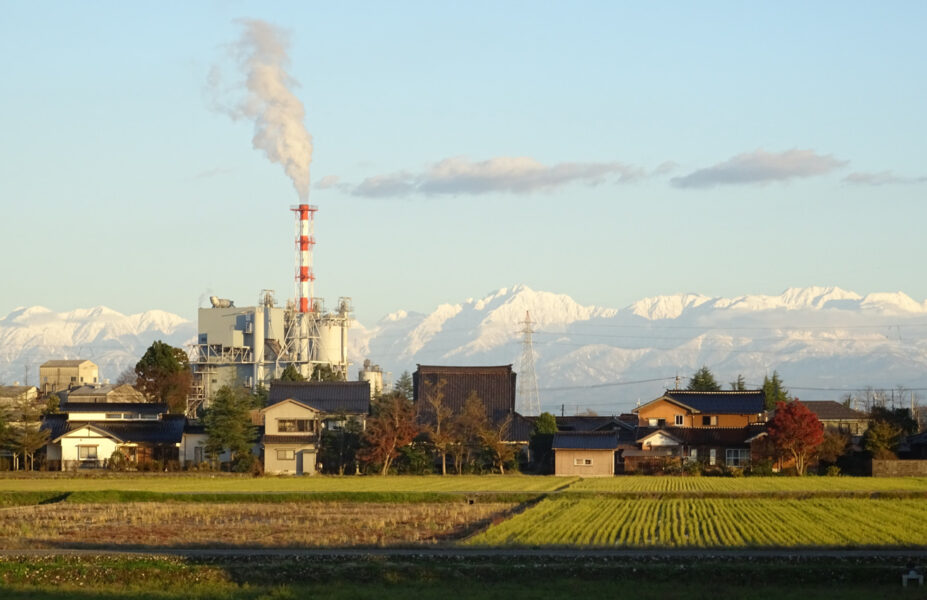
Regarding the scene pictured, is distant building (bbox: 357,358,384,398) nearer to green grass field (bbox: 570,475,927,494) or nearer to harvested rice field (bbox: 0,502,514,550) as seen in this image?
green grass field (bbox: 570,475,927,494)

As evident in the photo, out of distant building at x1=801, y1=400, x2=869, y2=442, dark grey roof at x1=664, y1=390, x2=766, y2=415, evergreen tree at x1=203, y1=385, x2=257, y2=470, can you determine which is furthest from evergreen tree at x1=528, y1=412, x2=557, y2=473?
distant building at x1=801, y1=400, x2=869, y2=442

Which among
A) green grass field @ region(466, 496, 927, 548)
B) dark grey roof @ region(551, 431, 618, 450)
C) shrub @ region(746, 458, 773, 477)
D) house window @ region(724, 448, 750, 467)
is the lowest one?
green grass field @ region(466, 496, 927, 548)

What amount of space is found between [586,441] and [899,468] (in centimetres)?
1377

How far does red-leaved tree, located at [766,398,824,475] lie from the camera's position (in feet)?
171

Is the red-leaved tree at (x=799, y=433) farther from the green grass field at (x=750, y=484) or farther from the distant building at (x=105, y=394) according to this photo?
the distant building at (x=105, y=394)

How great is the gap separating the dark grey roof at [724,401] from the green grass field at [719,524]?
24.0 meters

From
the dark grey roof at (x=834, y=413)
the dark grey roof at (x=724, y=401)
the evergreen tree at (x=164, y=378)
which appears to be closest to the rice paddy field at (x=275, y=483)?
the dark grey roof at (x=724, y=401)

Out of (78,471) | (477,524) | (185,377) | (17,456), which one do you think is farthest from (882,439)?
(185,377)

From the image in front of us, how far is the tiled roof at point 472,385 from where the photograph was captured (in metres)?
→ 63.8

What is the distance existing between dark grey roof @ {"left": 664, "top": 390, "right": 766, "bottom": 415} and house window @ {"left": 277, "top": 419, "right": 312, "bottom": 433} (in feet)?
61.6

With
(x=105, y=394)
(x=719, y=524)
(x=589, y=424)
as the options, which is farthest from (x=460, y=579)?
(x=105, y=394)

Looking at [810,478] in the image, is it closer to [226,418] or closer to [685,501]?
[685,501]

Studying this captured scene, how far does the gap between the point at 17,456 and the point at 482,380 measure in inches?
949

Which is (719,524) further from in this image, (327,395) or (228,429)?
(327,395)
